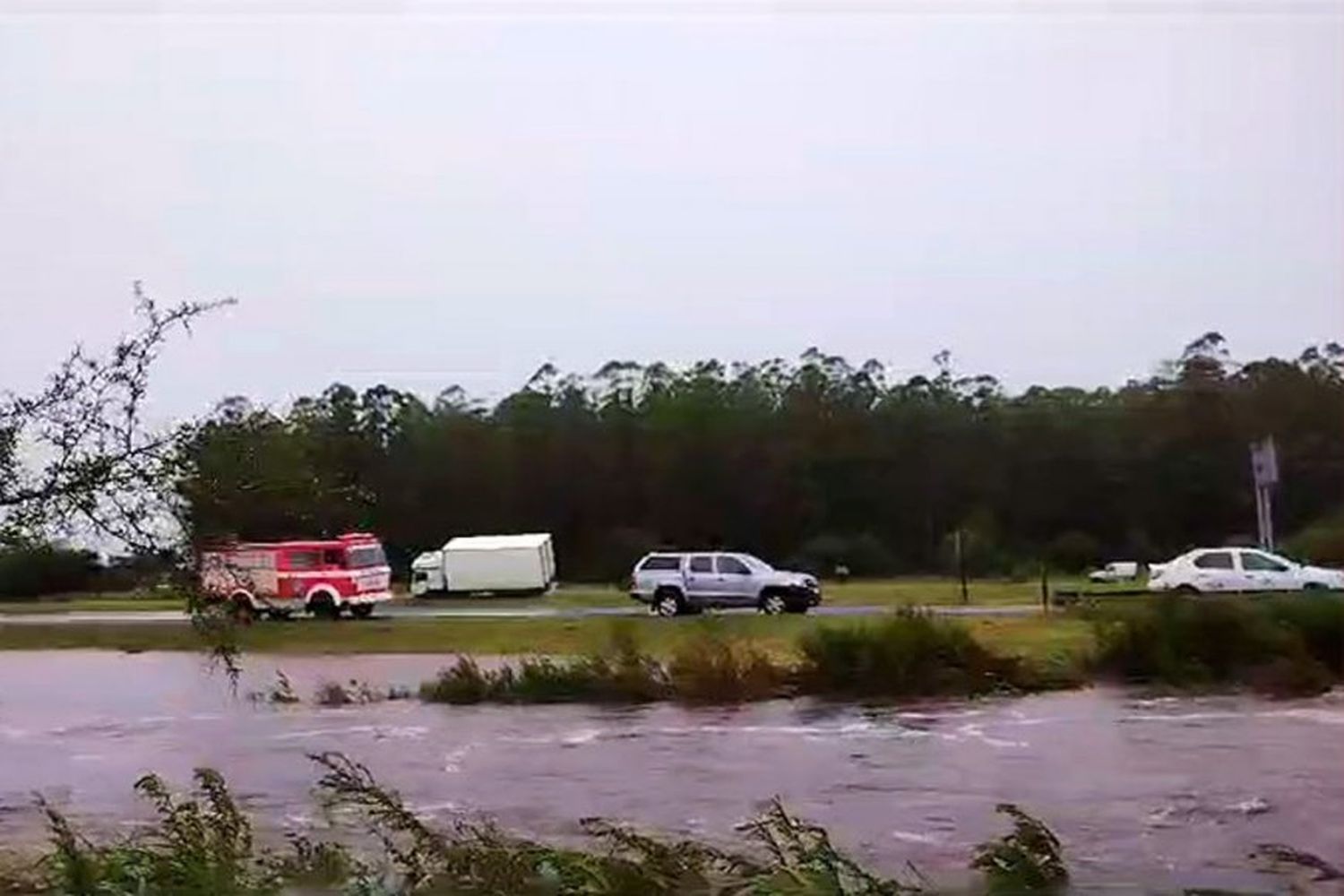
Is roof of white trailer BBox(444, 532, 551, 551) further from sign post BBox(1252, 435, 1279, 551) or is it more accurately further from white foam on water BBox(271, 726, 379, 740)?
sign post BBox(1252, 435, 1279, 551)

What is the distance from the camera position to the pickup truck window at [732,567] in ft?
16.6

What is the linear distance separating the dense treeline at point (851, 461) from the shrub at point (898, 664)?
1.32 meters

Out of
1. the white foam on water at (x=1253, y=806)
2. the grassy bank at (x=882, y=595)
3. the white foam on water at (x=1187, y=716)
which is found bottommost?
the white foam on water at (x=1253, y=806)

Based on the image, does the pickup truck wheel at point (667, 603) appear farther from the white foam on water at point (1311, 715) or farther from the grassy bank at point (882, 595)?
the white foam on water at point (1311, 715)

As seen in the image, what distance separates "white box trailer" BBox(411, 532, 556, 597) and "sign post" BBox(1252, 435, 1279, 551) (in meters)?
1.90

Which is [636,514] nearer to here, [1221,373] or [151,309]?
[151,309]

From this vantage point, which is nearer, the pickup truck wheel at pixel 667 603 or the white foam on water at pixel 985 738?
the pickup truck wheel at pixel 667 603

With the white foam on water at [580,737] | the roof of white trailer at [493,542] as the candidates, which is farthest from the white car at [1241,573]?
the white foam on water at [580,737]

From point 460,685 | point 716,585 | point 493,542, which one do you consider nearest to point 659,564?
point 716,585

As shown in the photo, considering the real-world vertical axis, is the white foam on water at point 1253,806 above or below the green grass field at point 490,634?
below

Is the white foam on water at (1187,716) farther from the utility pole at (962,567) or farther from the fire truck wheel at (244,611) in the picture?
the fire truck wheel at (244,611)

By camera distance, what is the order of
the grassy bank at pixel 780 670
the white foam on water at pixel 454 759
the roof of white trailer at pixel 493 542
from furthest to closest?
the grassy bank at pixel 780 670 → the white foam on water at pixel 454 759 → the roof of white trailer at pixel 493 542

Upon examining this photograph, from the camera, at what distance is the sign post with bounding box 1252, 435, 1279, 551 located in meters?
4.88

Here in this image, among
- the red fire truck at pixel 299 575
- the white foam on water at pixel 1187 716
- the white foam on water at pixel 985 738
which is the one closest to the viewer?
the red fire truck at pixel 299 575
